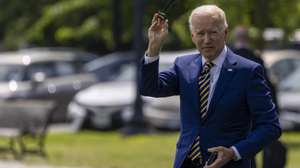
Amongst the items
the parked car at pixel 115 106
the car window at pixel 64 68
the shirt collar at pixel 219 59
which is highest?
the shirt collar at pixel 219 59

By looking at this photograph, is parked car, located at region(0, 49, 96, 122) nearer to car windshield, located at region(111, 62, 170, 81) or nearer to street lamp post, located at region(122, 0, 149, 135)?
car windshield, located at region(111, 62, 170, 81)

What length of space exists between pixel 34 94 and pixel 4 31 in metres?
16.7

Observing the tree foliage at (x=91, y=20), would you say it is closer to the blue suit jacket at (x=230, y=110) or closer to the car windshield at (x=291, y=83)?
the car windshield at (x=291, y=83)

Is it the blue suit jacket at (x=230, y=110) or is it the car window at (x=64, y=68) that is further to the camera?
the car window at (x=64, y=68)

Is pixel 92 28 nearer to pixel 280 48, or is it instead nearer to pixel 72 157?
pixel 280 48

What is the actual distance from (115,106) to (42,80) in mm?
2722

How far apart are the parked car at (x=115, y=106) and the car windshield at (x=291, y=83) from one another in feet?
7.13

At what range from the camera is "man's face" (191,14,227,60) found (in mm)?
5277

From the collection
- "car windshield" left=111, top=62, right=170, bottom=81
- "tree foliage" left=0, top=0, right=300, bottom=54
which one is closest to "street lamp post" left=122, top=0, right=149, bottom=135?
"tree foliage" left=0, top=0, right=300, bottom=54

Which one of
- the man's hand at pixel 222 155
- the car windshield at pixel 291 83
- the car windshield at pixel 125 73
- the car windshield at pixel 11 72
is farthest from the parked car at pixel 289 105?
the man's hand at pixel 222 155

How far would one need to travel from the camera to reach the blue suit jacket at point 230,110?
5.33 m

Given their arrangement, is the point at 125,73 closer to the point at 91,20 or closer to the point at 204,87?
the point at 91,20

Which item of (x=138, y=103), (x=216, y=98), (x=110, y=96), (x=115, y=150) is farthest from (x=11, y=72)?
(x=216, y=98)

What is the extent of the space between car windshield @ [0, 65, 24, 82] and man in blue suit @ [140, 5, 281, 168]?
57.4 ft
